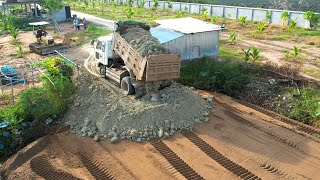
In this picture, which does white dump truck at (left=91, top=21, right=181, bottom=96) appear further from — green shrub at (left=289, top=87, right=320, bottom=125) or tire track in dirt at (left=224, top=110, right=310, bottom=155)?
green shrub at (left=289, top=87, right=320, bottom=125)

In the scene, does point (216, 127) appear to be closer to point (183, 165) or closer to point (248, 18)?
point (183, 165)

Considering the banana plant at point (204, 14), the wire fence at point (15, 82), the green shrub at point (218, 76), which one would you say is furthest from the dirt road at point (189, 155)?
the banana plant at point (204, 14)

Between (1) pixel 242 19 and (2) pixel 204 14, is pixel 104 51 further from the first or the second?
(2) pixel 204 14

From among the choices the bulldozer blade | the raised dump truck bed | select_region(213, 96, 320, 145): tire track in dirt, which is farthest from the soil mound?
the bulldozer blade

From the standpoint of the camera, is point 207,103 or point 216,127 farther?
point 207,103

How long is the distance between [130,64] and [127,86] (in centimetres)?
106

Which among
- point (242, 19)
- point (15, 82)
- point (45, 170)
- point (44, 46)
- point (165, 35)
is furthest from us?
point (242, 19)

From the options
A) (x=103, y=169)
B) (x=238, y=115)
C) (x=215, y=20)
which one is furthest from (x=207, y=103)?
(x=215, y=20)

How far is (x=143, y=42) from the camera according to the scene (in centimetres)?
1455

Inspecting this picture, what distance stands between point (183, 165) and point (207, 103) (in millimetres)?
4804

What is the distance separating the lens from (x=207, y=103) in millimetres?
14961

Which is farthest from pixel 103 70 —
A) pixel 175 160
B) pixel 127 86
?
pixel 175 160

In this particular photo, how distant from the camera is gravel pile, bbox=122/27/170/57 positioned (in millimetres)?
14023

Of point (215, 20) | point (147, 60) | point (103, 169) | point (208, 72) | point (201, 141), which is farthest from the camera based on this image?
point (215, 20)
